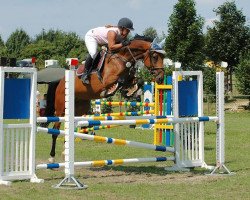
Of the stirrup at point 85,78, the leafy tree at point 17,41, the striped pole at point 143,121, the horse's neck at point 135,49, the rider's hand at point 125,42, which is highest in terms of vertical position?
the leafy tree at point 17,41

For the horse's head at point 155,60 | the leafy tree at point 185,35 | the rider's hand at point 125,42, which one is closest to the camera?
the horse's head at point 155,60

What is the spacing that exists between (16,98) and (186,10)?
29.5 meters

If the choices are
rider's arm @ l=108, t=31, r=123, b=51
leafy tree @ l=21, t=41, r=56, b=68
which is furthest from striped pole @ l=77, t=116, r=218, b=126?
leafy tree @ l=21, t=41, r=56, b=68

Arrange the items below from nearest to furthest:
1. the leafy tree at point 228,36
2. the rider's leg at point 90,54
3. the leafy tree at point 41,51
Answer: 1. the rider's leg at point 90,54
2. the leafy tree at point 228,36
3. the leafy tree at point 41,51

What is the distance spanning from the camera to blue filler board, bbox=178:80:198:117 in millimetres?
9039

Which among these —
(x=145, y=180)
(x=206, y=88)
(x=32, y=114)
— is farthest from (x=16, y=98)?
(x=206, y=88)

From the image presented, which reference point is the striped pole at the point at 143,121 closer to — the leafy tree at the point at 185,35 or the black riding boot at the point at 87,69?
the black riding boot at the point at 87,69

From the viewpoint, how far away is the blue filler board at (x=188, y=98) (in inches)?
356

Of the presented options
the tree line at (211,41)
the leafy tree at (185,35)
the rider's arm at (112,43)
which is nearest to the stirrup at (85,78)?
the rider's arm at (112,43)

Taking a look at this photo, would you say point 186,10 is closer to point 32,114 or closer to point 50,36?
point 32,114

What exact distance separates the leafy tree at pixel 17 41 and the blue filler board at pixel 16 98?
7426 cm

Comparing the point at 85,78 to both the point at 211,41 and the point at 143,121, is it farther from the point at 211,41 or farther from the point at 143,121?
the point at 211,41

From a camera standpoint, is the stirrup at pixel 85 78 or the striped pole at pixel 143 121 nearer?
the striped pole at pixel 143 121

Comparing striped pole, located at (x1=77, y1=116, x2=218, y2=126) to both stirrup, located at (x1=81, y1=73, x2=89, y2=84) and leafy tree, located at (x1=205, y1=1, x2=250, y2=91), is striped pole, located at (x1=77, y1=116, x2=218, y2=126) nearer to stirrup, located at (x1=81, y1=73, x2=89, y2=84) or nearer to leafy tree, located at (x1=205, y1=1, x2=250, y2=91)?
stirrup, located at (x1=81, y1=73, x2=89, y2=84)
